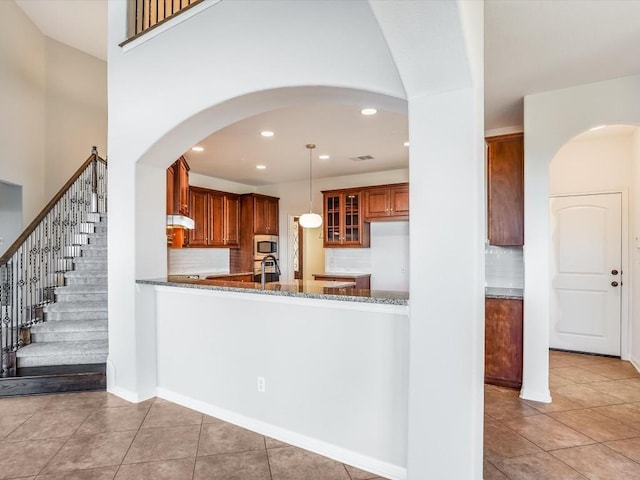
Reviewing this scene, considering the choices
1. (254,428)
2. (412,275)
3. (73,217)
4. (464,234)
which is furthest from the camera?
(73,217)

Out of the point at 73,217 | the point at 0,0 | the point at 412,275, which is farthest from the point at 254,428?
the point at 0,0

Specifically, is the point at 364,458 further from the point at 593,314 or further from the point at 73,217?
the point at 73,217

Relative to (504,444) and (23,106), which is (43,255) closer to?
(23,106)

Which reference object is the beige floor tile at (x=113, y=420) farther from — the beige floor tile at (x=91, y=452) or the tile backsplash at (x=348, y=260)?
the tile backsplash at (x=348, y=260)

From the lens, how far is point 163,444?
103 inches

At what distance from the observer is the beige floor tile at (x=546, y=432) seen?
259 centimetres

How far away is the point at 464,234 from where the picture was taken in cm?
179

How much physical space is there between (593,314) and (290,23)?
16.0ft

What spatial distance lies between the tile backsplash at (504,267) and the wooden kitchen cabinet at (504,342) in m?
0.77

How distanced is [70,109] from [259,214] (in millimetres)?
3499

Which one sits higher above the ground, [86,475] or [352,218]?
[352,218]

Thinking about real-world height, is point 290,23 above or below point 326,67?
above

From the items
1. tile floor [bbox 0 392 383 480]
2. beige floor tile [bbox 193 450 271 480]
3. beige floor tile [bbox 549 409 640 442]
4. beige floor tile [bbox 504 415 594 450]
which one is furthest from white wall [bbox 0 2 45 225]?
beige floor tile [bbox 549 409 640 442]

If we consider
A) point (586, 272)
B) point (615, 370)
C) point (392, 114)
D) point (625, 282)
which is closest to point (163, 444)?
point (392, 114)
